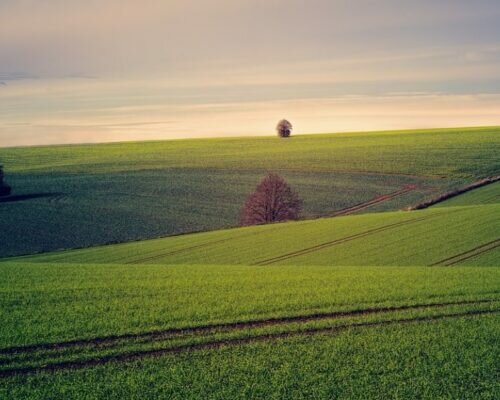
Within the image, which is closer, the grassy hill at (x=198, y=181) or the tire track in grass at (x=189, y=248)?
the tire track in grass at (x=189, y=248)

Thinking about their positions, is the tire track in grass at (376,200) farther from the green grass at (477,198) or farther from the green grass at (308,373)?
the green grass at (308,373)

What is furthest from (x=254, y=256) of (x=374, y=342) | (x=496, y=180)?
(x=496, y=180)

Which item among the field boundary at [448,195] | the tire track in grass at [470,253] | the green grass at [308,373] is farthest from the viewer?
the field boundary at [448,195]

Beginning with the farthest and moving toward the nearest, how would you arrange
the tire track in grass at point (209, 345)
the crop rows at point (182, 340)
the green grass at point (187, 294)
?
1. the green grass at point (187, 294)
2. the crop rows at point (182, 340)
3. the tire track in grass at point (209, 345)

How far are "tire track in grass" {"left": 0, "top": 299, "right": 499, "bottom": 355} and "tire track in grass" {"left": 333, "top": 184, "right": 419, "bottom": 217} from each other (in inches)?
1380

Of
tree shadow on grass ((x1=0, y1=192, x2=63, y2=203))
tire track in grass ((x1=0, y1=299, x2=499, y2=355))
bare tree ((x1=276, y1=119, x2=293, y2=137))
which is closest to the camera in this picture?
tire track in grass ((x1=0, y1=299, x2=499, y2=355))

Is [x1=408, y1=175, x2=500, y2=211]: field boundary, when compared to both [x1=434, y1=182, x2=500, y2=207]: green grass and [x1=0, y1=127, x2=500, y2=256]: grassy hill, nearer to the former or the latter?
[x1=434, y1=182, x2=500, y2=207]: green grass

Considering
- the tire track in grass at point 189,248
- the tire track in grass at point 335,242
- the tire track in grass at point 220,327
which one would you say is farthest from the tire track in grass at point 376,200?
the tire track in grass at point 220,327

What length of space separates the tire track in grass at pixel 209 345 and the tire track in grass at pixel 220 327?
2.08 feet

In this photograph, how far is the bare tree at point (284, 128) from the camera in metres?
131

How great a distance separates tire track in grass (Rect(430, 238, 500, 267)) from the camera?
2516cm

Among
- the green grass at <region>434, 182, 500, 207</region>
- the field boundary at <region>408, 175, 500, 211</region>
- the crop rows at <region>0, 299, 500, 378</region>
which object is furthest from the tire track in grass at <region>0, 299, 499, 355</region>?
the green grass at <region>434, 182, 500, 207</region>

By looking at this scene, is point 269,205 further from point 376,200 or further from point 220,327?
point 220,327

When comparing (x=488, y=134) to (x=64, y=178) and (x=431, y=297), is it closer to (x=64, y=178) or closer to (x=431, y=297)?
(x=64, y=178)
